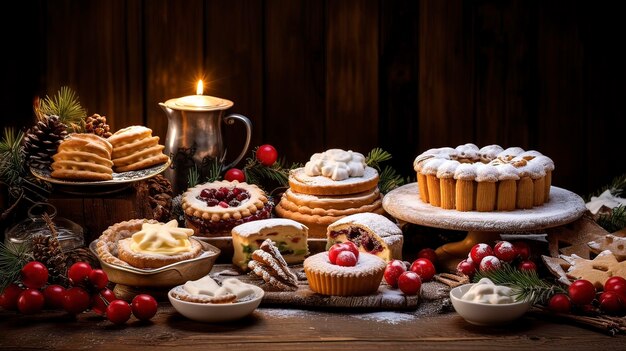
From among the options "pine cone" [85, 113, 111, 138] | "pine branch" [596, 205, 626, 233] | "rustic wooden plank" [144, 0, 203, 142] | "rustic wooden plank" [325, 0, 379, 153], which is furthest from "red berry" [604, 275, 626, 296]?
"rustic wooden plank" [144, 0, 203, 142]

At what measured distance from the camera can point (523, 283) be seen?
10.2 feet

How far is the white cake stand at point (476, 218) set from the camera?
3.37m

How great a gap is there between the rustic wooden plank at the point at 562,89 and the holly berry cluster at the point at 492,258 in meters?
1.06

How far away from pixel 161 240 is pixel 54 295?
361 millimetres

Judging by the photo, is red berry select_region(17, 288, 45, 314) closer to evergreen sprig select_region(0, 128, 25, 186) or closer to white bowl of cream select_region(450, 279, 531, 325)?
evergreen sprig select_region(0, 128, 25, 186)

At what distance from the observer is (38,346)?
113 inches

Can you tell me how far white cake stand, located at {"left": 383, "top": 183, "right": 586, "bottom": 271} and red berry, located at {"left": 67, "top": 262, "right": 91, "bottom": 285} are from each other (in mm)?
1072

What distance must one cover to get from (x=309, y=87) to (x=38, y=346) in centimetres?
184

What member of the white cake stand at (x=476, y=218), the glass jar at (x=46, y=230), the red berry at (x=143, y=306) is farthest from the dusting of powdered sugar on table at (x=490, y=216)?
the glass jar at (x=46, y=230)

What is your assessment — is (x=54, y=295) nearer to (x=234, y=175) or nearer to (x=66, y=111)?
(x=66, y=111)

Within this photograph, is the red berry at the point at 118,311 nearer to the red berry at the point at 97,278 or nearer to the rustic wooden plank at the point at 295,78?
the red berry at the point at 97,278

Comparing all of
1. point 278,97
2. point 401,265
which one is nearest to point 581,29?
point 278,97

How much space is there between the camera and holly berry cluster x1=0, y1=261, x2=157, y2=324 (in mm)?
3027

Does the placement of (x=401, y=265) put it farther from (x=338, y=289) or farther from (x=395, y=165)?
(x=395, y=165)
